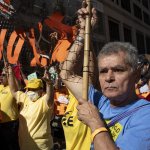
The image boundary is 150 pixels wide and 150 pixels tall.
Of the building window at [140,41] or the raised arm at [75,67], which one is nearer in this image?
the raised arm at [75,67]

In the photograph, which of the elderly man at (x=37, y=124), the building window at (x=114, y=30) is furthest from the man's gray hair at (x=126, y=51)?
the building window at (x=114, y=30)

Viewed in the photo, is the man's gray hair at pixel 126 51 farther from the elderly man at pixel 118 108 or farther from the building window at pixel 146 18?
the building window at pixel 146 18

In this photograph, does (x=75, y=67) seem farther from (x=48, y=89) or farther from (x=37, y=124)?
(x=37, y=124)

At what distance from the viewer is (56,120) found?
842cm

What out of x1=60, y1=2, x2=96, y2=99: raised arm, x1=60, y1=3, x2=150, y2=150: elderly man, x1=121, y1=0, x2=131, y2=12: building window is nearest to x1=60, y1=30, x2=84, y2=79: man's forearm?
x1=60, y1=2, x2=96, y2=99: raised arm

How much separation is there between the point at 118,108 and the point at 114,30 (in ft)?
79.4

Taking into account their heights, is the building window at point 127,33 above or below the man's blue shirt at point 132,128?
above

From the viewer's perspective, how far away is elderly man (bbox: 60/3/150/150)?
6.36 ft

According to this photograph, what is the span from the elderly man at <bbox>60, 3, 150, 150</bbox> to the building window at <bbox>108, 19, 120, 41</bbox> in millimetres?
22895

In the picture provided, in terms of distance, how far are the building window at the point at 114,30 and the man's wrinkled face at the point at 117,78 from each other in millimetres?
22930

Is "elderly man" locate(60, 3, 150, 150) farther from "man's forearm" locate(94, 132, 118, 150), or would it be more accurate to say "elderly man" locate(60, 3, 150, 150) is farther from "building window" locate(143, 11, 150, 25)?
"building window" locate(143, 11, 150, 25)

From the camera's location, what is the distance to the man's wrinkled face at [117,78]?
7.07 feet

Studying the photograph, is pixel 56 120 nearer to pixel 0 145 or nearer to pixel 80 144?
pixel 0 145

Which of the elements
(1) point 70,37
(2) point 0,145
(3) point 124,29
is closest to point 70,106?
(1) point 70,37
